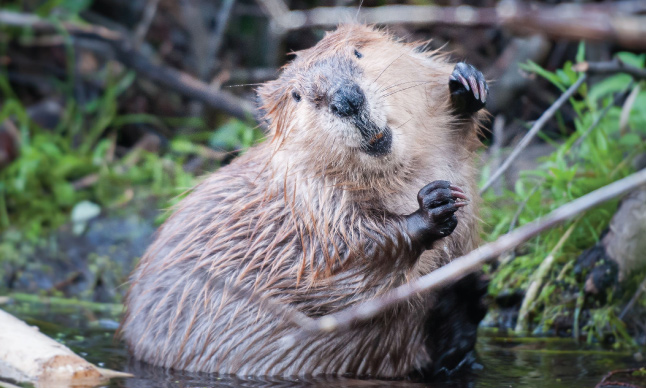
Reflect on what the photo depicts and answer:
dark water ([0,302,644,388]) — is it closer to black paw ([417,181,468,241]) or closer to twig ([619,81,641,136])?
black paw ([417,181,468,241])

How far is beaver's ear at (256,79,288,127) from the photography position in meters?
2.59

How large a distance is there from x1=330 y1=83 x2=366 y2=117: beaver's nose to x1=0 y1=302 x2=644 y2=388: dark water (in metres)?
0.83

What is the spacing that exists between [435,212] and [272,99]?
793mm

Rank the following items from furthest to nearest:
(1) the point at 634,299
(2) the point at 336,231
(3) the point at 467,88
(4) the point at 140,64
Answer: (4) the point at 140,64 < (1) the point at 634,299 < (3) the point at 467,88 < (2) the point at 336,231

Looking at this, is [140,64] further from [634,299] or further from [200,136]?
[634,299]

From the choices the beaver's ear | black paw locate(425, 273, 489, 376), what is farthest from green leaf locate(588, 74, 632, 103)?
the beaver's ear

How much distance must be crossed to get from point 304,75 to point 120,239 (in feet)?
7.51

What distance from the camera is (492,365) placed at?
2574 millimetres

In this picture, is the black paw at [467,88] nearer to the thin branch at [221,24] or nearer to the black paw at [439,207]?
the black paw at [439,207]

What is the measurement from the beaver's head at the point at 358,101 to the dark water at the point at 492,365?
0.72 m

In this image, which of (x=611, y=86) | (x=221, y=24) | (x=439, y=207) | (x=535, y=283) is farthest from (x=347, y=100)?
(x=221, y=24)

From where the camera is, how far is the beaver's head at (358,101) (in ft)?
7.34

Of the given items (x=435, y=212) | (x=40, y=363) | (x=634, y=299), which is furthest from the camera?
(x=634, y=299)

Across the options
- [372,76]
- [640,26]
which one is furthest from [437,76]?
[640,26]
